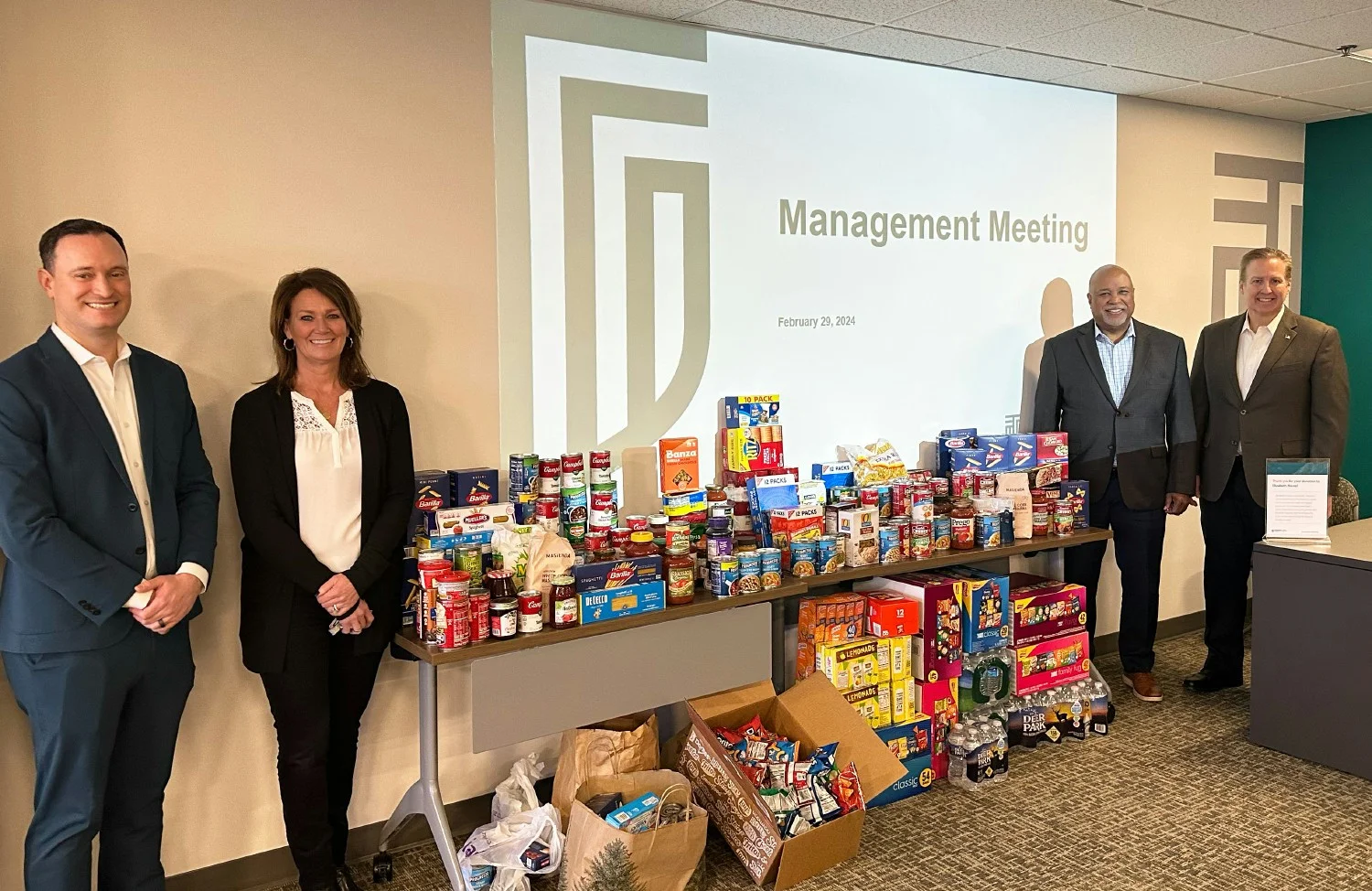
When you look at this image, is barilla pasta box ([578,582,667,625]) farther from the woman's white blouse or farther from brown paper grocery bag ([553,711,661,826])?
the woman's white blouse

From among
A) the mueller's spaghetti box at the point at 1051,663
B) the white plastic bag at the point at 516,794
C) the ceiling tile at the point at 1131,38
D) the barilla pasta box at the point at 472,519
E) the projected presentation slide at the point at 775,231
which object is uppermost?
the ceiling tile at the point at 1131,38

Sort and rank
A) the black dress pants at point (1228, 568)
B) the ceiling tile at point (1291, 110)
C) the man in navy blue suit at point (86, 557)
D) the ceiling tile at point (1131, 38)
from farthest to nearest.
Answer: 1. the ceiling tile at point (1291, 110)
2. the black dress pants at point (1228, 568)
3. the ceiling tile at point (1131, 38)
4. the man in navy blue suit at point (86, 557)

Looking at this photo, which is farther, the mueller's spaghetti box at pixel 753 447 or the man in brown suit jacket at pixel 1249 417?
the man in brown suit jacket at pixel 1249 417

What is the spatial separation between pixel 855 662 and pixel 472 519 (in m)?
1.44

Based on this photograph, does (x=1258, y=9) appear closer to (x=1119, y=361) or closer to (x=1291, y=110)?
(x=1119, y=361)

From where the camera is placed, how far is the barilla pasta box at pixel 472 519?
121 inches

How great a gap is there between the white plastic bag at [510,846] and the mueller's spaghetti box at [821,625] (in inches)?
41.1

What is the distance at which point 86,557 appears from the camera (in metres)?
2.40

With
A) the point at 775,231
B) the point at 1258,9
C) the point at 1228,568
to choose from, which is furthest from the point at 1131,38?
the point at 1228,568

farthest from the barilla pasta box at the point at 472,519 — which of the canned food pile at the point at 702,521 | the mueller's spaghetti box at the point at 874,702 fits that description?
the mueller's spaghetti box at the point at 874,702

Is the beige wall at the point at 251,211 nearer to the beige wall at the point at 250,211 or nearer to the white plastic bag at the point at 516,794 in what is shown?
the beige wall at the point at 250,211

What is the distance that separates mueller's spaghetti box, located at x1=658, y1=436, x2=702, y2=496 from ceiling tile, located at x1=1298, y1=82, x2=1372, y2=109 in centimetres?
386

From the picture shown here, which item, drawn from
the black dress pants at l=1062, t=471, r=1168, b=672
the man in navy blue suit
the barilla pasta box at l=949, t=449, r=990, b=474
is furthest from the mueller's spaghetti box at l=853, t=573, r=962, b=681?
the man in navy blue suit

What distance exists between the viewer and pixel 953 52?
429 centimetres
